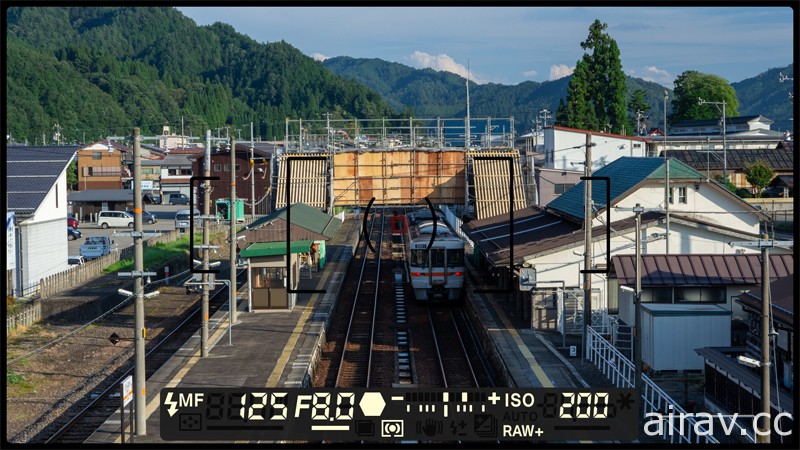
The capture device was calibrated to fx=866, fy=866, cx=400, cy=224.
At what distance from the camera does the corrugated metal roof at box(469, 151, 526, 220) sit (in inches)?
1003

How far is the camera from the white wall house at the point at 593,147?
34969 millimetres

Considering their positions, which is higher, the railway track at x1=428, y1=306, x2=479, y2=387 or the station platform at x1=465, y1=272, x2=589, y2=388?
the station platform at x1=465, y1=272, x2=589, y2=388

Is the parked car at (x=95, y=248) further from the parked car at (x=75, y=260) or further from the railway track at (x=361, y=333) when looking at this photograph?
the railway track at (x=361, y=333)

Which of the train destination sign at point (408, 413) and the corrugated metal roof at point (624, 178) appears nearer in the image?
the train destination sign at point (408, 413)

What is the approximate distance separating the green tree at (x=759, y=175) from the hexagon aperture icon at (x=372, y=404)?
34.8 meters

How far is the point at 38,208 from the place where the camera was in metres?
24.0

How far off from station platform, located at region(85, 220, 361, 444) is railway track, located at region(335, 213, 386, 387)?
66 centimetres

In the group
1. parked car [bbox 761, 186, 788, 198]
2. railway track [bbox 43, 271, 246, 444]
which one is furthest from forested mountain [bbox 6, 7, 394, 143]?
parked car [bbox 761, 186, 788, 198]

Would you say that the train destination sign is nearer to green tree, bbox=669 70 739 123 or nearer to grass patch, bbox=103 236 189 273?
grass patch, bbox=103 236 189 273

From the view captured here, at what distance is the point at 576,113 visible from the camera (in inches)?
1839

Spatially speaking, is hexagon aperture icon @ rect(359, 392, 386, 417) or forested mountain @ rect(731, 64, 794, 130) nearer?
hexagon aperture icon @ rect(359, 392, 386, 417)

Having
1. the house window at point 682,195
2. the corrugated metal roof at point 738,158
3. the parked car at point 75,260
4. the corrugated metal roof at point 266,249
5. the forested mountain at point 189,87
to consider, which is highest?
the forested mountain at point 189,87

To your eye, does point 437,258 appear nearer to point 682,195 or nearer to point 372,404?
point 682,195

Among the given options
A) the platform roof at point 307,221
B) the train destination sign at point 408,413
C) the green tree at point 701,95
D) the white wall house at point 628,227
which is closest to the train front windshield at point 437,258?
the white wall house at point 628,227
